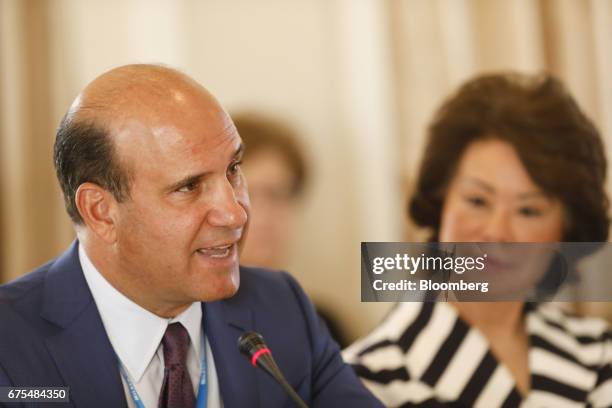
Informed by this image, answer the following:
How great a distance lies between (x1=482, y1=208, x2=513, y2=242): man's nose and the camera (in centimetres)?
162

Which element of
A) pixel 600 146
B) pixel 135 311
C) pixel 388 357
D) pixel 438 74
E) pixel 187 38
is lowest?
pixel 388 357

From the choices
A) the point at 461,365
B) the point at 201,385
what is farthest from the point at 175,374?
the point at 461,365

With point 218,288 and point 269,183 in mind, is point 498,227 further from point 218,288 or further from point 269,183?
point 269,183

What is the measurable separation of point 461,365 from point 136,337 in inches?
28.2

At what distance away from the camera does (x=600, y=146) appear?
5.86ft

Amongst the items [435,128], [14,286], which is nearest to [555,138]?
[435,128]

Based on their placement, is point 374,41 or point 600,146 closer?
point 600,146

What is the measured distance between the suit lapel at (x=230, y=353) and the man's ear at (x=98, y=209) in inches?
9.3

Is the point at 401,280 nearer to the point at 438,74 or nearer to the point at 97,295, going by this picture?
the point at 97,295

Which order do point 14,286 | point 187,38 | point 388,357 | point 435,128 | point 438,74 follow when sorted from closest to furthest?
point 14,286
point 388,357
point 435,128
point 438,74
point 187,38

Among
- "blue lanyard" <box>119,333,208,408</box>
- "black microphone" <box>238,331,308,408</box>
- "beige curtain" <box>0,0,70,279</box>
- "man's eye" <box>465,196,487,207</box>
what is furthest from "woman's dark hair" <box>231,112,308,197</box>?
"black microphone" <box>238,331,308,408</box>

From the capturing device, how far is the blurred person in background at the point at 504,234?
1.62 metres

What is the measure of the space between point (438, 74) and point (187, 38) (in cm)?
106

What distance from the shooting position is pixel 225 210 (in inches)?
47.8
